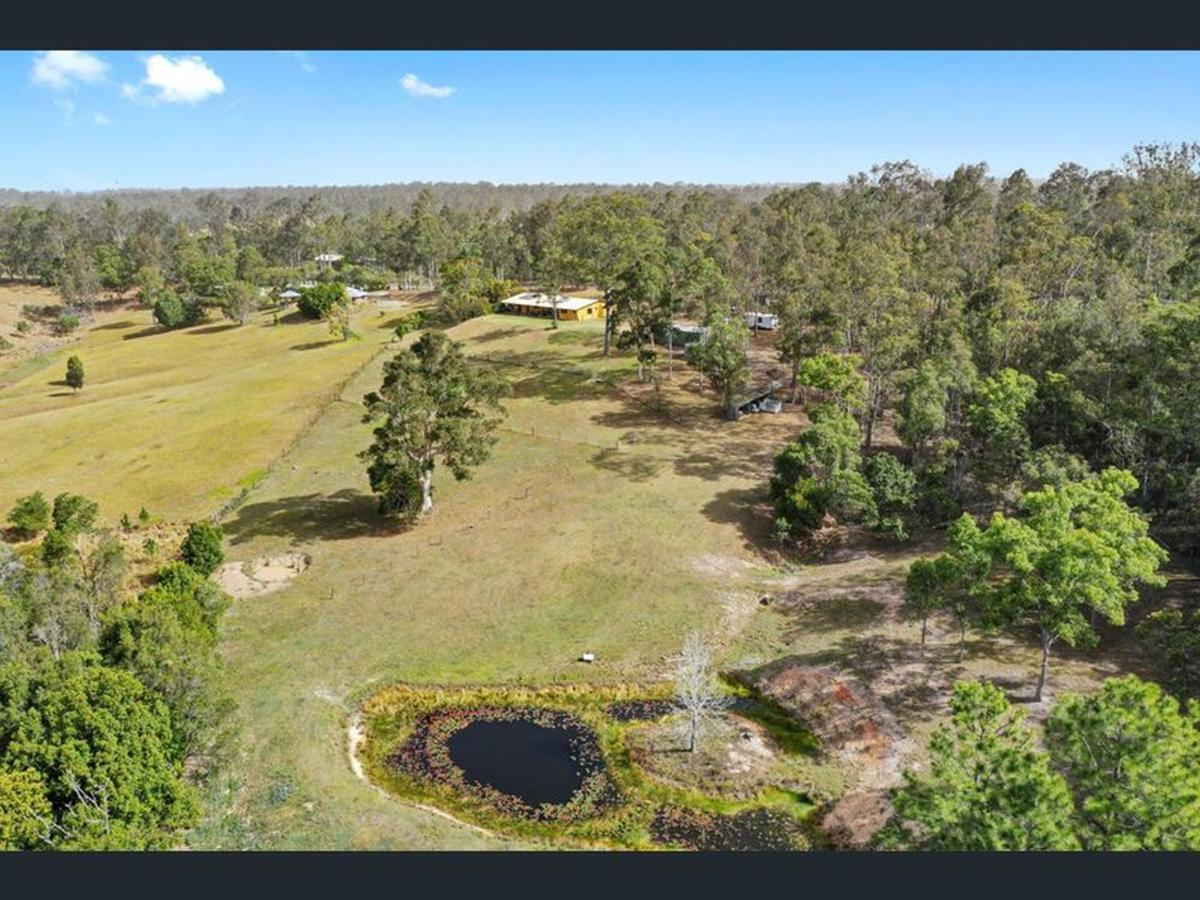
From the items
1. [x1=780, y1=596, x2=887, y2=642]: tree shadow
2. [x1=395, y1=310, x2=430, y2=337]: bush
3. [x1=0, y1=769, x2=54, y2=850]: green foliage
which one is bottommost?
[x1=780, y1=596, x2=887, y2=642]: tree shadow

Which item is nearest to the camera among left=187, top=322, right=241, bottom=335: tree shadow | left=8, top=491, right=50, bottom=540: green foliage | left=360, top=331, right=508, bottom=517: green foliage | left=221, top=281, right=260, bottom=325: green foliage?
left=360, top=331, right=508, bottom=517: green foliage

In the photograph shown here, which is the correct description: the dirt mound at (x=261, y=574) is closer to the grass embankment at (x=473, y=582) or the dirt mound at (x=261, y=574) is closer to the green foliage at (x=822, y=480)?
the grass embankment at (x=473, y=582)

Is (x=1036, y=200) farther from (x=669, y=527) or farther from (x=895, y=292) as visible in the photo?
(x=669, y=527)

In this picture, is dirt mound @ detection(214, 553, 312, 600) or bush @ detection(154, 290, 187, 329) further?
bush @ detection(154, 290, 187, 329)

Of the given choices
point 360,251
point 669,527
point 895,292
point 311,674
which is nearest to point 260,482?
point 311,674

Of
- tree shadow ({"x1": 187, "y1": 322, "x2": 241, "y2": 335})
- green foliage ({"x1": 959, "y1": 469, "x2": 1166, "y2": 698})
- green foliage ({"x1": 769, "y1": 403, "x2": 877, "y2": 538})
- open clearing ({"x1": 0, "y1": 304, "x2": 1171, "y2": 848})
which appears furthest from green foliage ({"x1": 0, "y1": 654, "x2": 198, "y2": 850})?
tree shadow ({"x1": 187, "y1": 322, "x2": 241, "y2": 335})

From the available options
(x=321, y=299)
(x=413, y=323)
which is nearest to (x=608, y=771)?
(x=413, y=323)

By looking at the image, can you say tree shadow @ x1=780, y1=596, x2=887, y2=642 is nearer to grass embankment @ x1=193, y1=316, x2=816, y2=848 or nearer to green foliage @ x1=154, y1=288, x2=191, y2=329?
grass embankment @ x1=193, y1=316, x2=816, y2=848
